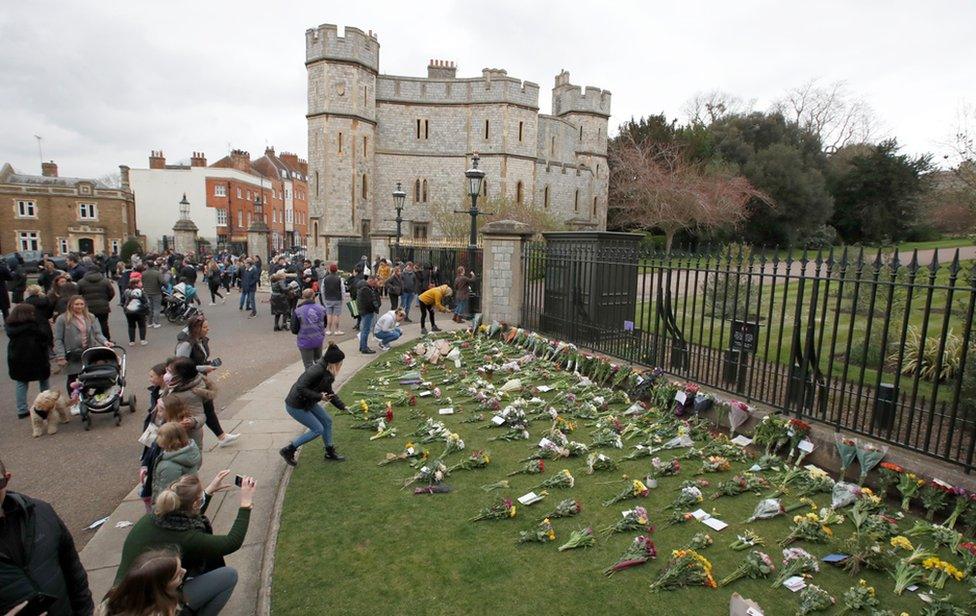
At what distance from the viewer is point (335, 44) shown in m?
33.6

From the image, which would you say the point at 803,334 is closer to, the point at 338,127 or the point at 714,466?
the point at 714,466

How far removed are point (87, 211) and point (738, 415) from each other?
57.7 metres

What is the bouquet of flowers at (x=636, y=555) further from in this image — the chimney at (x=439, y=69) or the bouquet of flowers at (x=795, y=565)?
the chimney at (x=439, y=69)

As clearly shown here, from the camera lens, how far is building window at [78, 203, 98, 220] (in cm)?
4762

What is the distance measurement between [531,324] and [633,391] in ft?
15.4

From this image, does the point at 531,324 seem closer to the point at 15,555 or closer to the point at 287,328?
the point at 287,328

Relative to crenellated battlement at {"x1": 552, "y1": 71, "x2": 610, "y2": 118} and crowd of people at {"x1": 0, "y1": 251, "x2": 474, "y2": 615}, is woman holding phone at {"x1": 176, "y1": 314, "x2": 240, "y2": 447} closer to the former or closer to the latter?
crowd of people at {"x1": 0, "y1": 251, "x2": 474, "y2": 615}

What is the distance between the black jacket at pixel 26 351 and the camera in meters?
6.91

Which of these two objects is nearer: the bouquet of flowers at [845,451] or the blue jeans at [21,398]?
the bouquet of flowers at [845,451]

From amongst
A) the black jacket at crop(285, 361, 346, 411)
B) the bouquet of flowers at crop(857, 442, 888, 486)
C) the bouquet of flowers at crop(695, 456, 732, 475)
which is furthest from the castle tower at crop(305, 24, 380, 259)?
the bouquet of flowers at crop(857, 442, 888, 486)

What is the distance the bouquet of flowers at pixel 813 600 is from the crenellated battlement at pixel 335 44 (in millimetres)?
36798

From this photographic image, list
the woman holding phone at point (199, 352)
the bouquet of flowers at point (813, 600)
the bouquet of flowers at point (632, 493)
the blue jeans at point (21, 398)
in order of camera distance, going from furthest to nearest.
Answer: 1. the blue jeans at point (21, 398)
2. the woman holding phone at point (199, 352)
3. the bouquet of flowers at point (632, 493)
4. the bouquet of flowers at point (813, 600)

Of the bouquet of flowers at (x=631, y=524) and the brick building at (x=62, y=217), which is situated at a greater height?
the brick building at (x=62, y=217)

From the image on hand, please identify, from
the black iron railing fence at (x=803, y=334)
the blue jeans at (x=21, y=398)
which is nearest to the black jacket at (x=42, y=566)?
the black iron railing fence at (x=803, y=334)
